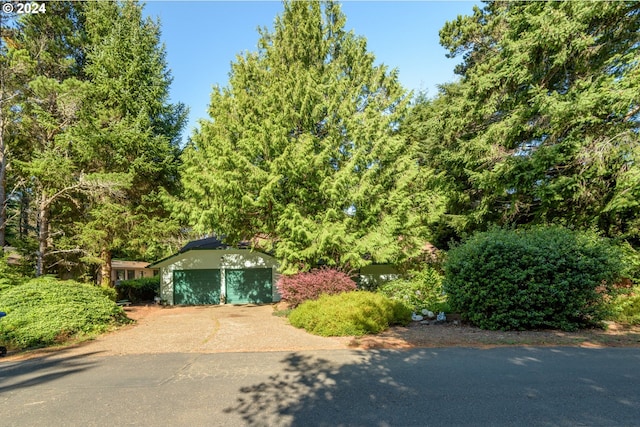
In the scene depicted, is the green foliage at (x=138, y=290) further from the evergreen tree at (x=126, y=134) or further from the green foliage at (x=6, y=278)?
the green foliage at (x=6, y=278)

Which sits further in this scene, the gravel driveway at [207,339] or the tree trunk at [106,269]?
the tree trunk at [106,269]

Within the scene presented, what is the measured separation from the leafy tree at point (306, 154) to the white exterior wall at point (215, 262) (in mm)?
3674

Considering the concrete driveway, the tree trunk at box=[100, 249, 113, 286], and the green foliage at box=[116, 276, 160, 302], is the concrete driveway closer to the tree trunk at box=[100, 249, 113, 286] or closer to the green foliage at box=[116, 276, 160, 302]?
the tree trunk at box=[100, 249, 113, 286]

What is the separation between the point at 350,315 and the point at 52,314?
8.09 meters

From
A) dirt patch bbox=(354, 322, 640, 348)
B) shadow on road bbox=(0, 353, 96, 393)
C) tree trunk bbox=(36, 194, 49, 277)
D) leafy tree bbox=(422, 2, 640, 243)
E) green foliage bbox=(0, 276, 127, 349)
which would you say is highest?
leafy tree bbox=(422, 2, 640, 243)

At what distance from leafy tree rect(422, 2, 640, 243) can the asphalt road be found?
7.86 m

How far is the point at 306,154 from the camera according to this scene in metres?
11.5

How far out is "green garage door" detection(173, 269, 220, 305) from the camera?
17.4 m

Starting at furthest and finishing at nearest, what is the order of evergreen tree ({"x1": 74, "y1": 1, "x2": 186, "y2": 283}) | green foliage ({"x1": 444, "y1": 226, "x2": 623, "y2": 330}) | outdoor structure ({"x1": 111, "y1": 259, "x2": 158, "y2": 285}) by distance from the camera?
outdoor structure ({"x1": 111, "y1": 259, "x2": 158, "y2": 285}) < evergreen tree ({"x1": 74, "y1": 1, "x2": 186, "y2": 283}) < green foliage ({"x1": 444, "y1": 226, "x2": 623, "y2": 330})

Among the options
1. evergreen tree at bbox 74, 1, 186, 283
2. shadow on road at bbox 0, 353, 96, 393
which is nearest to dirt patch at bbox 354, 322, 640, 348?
shadow on road at bbox 0, 353, 96, 393

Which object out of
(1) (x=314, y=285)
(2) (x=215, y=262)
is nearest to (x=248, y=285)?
(2) (x=215, y=262)

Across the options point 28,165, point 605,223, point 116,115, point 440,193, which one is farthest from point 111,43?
point 605,223

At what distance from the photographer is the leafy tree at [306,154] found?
449 inches

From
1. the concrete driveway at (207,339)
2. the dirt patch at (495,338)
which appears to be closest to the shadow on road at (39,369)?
the concrete driveway at (207,339)
